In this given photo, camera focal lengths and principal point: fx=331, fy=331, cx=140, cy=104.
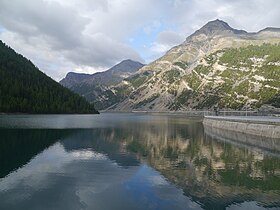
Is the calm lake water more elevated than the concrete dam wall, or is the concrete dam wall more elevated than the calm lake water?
the concrete dam wall

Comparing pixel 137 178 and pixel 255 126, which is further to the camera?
pixel 255 126

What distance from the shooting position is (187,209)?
70.1ft

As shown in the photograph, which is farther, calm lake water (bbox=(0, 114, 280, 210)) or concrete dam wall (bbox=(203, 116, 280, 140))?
concrete dam wall (bbox=(203, 116, 280, 140))

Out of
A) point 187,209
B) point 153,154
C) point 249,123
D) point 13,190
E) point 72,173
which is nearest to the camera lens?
point 187,209

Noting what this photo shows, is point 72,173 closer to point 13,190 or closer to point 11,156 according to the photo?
point 13,190

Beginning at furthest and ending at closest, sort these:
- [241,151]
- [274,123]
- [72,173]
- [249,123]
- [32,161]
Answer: [249,123], [274,123], [241,151], [32,161], [72,173]

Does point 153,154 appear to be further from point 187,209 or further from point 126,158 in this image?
point 187,209

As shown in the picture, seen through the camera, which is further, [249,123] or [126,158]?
[249,123]

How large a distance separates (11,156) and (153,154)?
61.8 ft

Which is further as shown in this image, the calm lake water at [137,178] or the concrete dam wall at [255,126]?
the concrete dam wall at [255,126]

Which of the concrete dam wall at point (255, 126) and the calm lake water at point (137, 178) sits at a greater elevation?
the concrete dam wall at point (255, 126)

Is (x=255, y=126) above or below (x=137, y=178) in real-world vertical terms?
above

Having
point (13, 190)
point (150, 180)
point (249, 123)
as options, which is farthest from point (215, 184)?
point (249, 123)

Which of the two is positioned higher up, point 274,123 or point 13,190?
point 274,123
